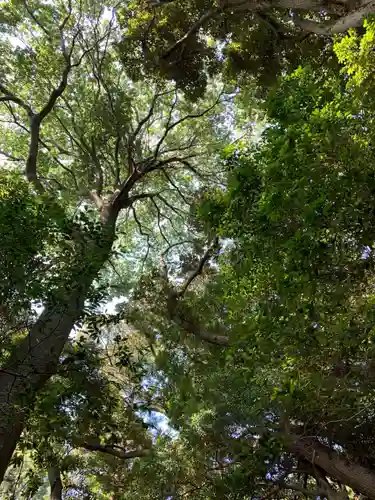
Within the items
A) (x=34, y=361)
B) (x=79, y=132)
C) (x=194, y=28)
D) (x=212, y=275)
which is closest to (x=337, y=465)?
(x=34, y=361)

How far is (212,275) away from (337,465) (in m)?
4.81

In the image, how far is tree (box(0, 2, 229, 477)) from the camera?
14.1 ft

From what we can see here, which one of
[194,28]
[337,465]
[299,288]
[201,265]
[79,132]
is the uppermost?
[79,132]

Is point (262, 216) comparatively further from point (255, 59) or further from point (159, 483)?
point (255, 59)

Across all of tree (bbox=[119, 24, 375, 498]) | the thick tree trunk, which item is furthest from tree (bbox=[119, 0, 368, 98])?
the thick tree trunk

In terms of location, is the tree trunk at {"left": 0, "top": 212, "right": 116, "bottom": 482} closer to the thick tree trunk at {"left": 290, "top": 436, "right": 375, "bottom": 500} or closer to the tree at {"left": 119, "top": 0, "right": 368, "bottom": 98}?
the thick tree trunk at {"left": 290, "top": 436, "right": 375, "bottom": 500}

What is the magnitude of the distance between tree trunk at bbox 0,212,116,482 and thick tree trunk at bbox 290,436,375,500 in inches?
130

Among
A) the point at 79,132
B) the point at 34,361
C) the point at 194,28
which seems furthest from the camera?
the point at 79,132

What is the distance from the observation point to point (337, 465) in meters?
5.41

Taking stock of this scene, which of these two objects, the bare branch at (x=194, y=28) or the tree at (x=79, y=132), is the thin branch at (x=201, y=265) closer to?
the tree at (x=79, y=132)

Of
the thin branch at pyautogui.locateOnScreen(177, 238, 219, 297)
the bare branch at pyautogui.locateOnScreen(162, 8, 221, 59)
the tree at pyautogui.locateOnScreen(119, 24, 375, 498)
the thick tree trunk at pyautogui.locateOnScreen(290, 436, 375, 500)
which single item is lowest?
the thick tree trunk at pyautogui.locateOnScreen(290, 436, 375, 500)

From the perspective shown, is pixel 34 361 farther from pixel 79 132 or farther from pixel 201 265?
pixel 79 132

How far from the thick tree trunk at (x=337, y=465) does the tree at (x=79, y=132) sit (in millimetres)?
3481

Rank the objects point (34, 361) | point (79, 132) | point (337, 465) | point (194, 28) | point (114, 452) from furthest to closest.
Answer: point (79, 132), point (194, 28), point (114, 452), point (337, 465), point (34, 361)
